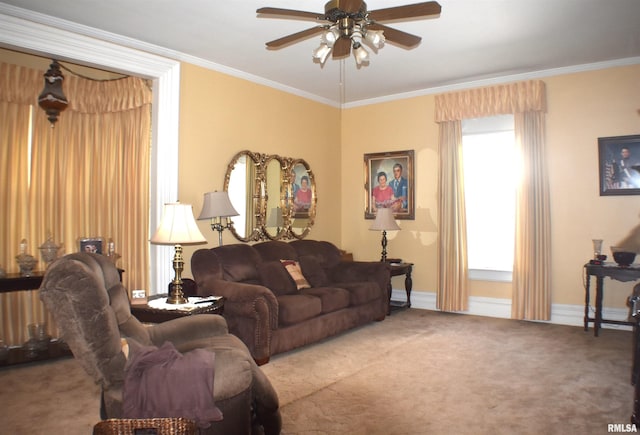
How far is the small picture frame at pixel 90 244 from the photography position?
4805 mm

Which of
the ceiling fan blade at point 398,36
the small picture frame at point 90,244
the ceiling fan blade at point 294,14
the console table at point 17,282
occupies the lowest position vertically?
the console table at point 17,282

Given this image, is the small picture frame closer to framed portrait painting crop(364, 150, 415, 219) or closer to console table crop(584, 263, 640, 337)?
framed portrait painting crop(364, 150, 415, 219)

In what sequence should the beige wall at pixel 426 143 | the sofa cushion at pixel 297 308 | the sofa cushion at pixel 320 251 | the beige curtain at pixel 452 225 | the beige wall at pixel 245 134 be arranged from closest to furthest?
the sofa cushion at pixel 297 308, the beige wall at pixel 245 134, the beige wall at pixel 426 143, the sofa cushion at pixel 320 251, the beige curtain at pixel 452 225

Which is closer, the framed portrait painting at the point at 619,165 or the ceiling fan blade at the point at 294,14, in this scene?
the ceiling fan blade at the point at 294,14

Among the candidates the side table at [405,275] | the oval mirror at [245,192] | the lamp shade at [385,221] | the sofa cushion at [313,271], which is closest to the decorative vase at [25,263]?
the oval mirror at [245,192]

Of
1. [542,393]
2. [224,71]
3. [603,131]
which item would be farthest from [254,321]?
[603,131]

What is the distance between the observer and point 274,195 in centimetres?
598

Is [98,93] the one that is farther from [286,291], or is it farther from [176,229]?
[286,291]

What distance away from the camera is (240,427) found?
7.78 feet

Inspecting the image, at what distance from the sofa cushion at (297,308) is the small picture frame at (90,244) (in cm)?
201

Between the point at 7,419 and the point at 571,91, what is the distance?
611 centimetres

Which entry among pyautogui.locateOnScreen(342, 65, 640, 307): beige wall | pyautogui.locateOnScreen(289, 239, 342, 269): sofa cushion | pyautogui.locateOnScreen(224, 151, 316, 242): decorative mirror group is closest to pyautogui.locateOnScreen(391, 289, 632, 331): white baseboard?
pyautogui.locateOnScreen(342, 65, 640, 307): beige wall

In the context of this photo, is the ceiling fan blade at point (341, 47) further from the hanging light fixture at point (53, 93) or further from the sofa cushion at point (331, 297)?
the hanging light fixture at point (53, 93)

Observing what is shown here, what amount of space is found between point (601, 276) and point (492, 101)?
2.37m
